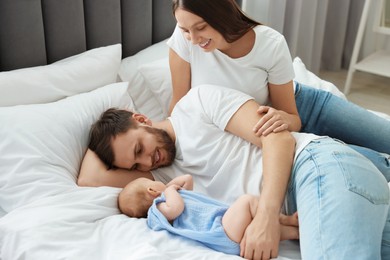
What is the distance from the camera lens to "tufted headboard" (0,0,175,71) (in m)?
1.60

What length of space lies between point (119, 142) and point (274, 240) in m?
0.52

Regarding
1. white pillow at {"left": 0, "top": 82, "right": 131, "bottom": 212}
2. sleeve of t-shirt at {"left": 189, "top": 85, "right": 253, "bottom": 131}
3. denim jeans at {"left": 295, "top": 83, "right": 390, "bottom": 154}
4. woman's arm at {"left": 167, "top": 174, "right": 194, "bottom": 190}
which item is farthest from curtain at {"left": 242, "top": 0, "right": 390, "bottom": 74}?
woman's arm at {"left": 167, "top": 174, "right": 194, "bottom": 190}

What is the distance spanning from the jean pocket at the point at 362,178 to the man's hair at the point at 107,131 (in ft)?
1.95

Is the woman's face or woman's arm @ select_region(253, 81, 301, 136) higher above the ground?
the woman's face

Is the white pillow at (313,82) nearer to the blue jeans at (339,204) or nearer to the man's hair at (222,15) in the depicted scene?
the man's hair at (222,15)

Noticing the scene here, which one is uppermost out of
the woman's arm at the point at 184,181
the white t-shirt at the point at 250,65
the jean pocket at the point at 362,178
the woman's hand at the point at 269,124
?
the white t-shirt at the point at 250,65

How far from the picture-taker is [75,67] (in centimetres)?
170

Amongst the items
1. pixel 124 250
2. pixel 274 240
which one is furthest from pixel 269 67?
pixel 124 250

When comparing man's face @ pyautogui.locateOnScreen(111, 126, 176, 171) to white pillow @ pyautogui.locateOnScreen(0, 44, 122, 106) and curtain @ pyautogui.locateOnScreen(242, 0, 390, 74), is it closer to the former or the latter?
white pillow @ pyautogui.locateOnScreen(0, 44, 122, 106)

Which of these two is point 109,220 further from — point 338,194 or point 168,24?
point 168,24

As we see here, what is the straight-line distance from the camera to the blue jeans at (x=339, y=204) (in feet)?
3.37

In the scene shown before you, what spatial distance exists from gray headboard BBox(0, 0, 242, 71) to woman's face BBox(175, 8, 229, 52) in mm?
496

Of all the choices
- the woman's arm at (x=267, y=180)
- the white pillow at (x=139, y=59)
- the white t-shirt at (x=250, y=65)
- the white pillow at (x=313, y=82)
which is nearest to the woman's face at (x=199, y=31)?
the white t-shirt at (x=250, y=65)

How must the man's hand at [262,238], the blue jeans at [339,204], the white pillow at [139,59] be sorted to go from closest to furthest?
Answer: the blue jeans at [339,204], the man's hand at [262,238], the white pillow at [139,59]
